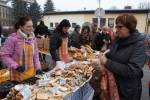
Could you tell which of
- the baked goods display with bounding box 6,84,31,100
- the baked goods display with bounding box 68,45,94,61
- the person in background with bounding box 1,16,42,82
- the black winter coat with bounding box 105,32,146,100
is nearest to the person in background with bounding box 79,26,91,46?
the baked goods display with bounding box 68,45,94,61

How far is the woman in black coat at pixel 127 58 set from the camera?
13.9 feet

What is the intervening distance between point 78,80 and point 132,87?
5.22 ft

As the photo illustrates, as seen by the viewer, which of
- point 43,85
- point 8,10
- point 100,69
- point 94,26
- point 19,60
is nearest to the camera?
point 100,69

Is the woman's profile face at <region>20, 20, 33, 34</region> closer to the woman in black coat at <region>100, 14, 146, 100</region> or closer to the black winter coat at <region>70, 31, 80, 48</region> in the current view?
the woman in black coat at <region>100, 14, 146, 100</region>

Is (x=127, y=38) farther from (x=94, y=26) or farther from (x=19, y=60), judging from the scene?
(x=94, y=26)

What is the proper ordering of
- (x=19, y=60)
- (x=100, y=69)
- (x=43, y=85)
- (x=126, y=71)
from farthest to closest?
(x=19, y=60) < (x=43, y=85) < (x=100, y=69) < (x=126, y=71)

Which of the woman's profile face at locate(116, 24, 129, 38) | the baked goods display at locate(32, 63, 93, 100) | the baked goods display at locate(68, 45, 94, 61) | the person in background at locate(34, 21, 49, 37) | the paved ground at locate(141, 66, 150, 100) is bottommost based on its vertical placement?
the paved ground at locate(141, 66, 150, 100)

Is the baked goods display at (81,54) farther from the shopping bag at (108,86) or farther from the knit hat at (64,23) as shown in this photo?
the shopping bag at (108,86)

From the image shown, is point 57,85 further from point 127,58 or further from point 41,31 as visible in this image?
point 41,31

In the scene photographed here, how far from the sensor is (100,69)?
457cm

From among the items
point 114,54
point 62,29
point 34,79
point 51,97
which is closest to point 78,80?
point 34,79

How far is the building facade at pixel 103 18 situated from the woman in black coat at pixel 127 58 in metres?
36.2

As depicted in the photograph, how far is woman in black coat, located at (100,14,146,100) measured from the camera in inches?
167

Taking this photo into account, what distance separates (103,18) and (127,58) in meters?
41.3
